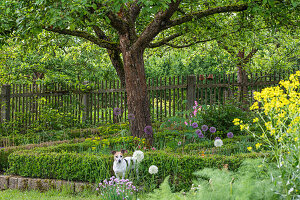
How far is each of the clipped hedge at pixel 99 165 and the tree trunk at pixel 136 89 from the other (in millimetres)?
2671

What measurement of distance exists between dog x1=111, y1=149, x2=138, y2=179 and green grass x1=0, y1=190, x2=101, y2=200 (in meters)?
0.45

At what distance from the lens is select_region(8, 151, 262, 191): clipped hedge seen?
469cm

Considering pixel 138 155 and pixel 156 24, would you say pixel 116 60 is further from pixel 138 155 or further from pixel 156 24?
pixel 138 155

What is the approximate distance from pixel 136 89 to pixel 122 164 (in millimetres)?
3619

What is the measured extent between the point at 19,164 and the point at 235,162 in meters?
3.71

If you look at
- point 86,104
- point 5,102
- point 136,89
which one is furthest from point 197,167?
point 5,102

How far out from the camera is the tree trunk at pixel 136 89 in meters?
7.95

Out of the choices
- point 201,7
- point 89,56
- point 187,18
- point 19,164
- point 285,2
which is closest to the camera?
point 19,164

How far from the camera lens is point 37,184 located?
5.47m

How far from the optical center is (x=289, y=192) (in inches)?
90.6

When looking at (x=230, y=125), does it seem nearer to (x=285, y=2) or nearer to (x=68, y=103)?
(x=285, y=2)

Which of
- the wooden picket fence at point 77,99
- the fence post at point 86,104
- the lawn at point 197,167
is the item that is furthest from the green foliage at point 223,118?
the fence post at point 86,104

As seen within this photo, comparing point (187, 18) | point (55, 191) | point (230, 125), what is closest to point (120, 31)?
point (187, 18)

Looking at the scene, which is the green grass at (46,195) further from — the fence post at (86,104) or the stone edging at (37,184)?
the fence post at (86,104)
